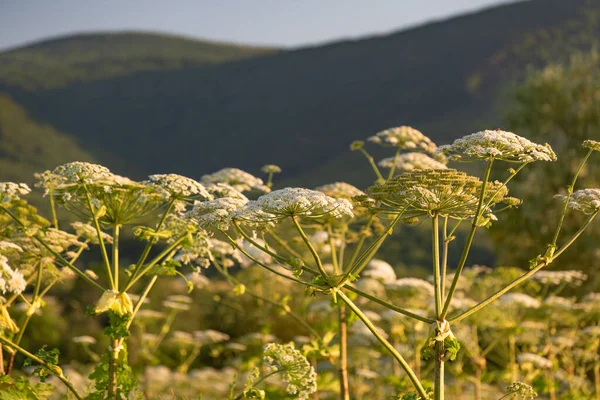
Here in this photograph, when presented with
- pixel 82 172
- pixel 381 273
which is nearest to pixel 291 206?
pixel 82 172

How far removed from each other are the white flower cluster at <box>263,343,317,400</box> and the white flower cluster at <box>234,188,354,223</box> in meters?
1.18

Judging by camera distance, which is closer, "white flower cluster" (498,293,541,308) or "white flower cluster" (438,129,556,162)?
"white flower cluster" (438,129,556,162)

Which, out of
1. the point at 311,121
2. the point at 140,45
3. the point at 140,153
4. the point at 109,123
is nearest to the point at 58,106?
the point at 109,123

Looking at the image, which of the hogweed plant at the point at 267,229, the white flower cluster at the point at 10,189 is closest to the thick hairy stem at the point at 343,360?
the hogweed plant at the point at 267,229

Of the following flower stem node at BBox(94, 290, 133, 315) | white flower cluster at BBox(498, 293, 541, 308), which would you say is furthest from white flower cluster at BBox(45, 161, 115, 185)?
white flower cluster at BBox(498, 293, 541, 308)

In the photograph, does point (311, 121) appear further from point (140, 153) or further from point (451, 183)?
point (451, 183)

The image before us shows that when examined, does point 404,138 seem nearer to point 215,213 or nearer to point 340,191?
point 340,191

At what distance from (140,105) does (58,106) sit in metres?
14.1

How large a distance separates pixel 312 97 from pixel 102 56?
6519cm

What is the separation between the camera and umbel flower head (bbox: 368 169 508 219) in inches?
131

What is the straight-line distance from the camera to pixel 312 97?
373ft

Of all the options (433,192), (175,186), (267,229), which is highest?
(433,192)

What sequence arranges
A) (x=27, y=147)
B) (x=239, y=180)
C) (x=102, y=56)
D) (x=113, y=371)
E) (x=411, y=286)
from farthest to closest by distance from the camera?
(x=102, y=56) < (x=27, y=147) < (x=411, y=286) < (x=239, y=180) < (x=113, y=371)

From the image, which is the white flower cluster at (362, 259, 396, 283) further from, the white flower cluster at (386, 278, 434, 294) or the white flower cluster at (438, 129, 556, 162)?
the white flower cluster at (438, 129, 556, 162)
